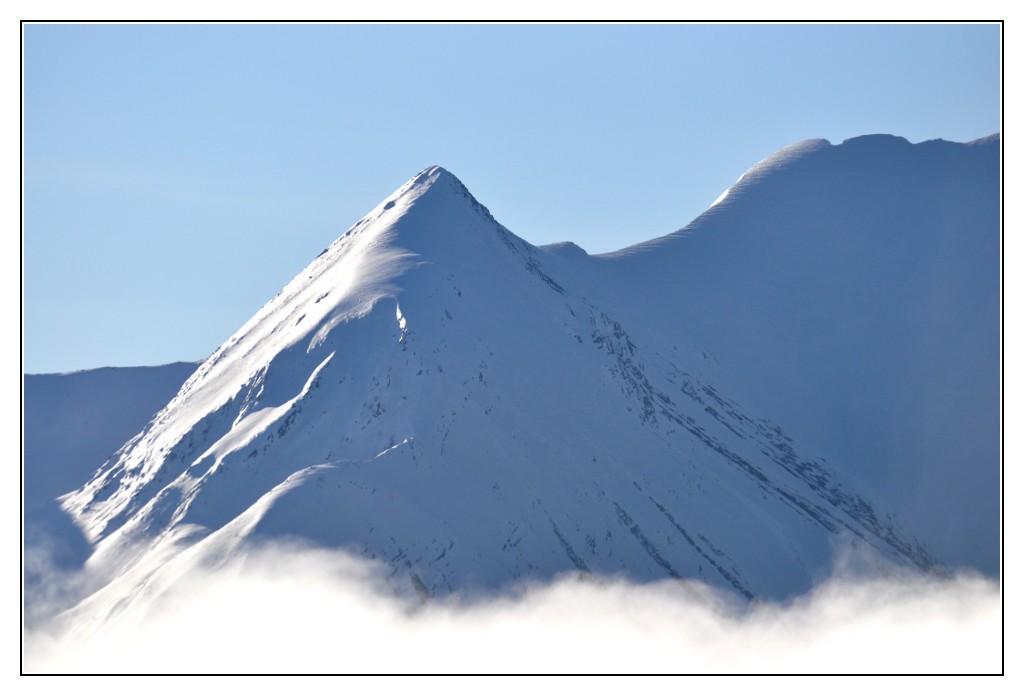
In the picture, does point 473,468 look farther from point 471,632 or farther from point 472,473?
point 471,632

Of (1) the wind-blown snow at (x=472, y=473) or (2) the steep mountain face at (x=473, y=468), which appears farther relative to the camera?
(2) the steep mountain face at (x=473, y=468)

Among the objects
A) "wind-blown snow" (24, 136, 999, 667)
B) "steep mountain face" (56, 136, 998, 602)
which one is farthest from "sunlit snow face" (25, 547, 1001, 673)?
"steep mountain face" (56, 136, 998, 602)

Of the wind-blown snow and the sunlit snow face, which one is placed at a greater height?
the wind-blown snow

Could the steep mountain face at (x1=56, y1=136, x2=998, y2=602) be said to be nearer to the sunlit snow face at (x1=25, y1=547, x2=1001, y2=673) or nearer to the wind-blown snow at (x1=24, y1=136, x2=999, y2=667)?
the wind-blown snow at (x1=24, y1=136, x2=999, y2=667)

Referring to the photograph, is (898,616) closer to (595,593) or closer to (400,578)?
(595,593)

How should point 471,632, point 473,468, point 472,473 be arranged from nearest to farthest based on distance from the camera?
point 471,632
point 472,473
point 473,468

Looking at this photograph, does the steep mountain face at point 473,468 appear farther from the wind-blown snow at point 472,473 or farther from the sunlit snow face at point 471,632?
the sunlit snow face at point 471,632

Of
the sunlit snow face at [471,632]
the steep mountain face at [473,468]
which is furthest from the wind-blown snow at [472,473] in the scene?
the sunlit snow face at [471,632]

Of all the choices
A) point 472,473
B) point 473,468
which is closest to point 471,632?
point 472,473

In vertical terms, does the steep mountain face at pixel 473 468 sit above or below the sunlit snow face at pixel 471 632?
above
